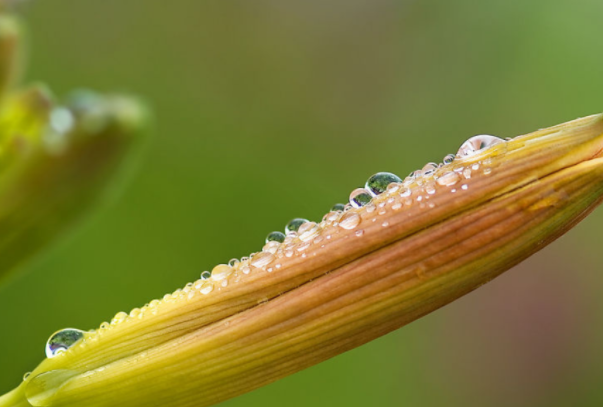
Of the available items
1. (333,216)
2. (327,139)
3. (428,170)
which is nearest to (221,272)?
Result: (333,216)

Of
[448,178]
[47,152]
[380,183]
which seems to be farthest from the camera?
[47,152]

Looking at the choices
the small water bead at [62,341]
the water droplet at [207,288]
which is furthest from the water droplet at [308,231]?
the small water bead at [62,341]

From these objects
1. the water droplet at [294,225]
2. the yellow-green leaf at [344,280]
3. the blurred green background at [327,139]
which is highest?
the blurred green background at [327,139]

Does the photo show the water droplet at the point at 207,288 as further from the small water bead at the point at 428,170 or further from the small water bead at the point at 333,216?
the small water bead at the point at 428,170

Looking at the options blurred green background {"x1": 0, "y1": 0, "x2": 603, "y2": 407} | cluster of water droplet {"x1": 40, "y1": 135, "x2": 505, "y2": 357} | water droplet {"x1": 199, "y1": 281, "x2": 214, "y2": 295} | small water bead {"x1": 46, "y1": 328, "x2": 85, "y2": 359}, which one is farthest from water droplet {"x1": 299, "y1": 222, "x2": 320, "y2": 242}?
blurred green background {"x1": 0, "y1": 0, "x2": 603, "y2": 407}

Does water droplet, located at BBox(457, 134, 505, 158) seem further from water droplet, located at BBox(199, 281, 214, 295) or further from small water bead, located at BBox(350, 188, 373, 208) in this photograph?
water droplet, located at BBox(199, 281, 214, 295)

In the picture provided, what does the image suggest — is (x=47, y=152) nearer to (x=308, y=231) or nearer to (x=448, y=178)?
(x=308, y=231)
